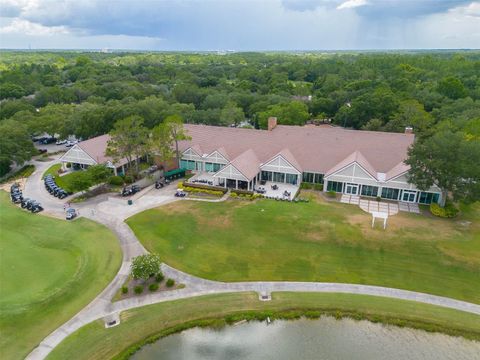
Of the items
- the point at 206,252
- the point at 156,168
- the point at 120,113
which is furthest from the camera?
the point at 120,113

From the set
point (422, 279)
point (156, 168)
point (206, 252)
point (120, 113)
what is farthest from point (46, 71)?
point (422, 279)

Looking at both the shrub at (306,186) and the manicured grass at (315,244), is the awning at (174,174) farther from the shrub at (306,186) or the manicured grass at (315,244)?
the shrub at (306,186)

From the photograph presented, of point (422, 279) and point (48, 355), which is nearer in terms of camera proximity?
point (48, 355)

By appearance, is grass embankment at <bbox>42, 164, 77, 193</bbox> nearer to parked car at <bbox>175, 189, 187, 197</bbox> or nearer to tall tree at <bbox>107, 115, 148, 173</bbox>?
tall tree at <bbox>107, 115, 148, 173</bbox>

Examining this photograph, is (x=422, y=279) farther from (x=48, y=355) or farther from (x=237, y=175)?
(x=48, y=355)

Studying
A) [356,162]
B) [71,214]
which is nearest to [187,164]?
[71,214]

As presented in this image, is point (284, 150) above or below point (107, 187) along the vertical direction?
above

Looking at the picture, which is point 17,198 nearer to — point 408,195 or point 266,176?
point 266,176

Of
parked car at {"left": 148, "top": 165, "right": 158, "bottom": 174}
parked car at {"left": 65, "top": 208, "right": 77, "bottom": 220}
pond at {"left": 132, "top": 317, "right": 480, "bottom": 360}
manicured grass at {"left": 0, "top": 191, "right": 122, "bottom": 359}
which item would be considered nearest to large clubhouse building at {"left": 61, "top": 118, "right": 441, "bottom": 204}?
parked car at {"left": 148, "top": 165, "right": 158, "bottom": 174}
